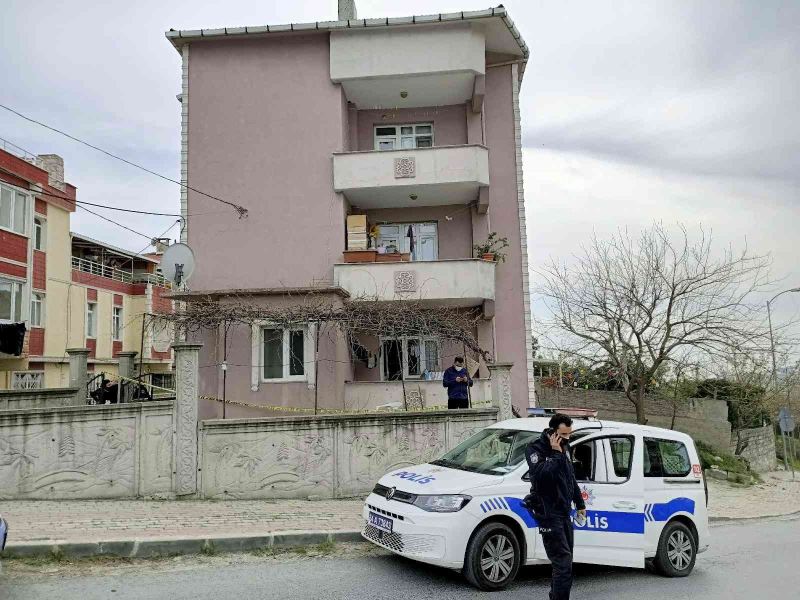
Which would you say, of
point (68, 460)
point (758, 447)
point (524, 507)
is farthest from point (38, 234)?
point (758, 447)

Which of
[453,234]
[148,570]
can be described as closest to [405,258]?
[453,234]

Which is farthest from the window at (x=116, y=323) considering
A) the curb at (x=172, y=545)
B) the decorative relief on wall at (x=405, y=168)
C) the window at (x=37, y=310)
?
the curb at (x=172, y=545)

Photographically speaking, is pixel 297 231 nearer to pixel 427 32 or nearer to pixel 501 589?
pixel 427 32

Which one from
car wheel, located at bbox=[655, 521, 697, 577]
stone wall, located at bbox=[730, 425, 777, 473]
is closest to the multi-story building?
car wheel, located at bbox=[655, 521, 697, 577]

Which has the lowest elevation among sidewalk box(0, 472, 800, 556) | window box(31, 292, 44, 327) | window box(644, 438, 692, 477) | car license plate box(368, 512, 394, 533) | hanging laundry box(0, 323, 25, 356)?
sidewalk box(0, 472, 800, 556)

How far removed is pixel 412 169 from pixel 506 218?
3457 mm

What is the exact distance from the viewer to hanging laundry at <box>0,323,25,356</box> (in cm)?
Answer: 2577

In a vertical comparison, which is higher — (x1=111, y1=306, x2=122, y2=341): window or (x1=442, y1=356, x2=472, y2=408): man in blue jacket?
(x1=111, y1=306, x2=122, y2=341): window

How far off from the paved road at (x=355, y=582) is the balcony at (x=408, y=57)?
15.0 metres

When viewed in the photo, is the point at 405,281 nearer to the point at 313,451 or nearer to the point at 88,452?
the point at 313,451

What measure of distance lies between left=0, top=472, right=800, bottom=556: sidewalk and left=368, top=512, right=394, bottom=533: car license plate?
53.1 inches

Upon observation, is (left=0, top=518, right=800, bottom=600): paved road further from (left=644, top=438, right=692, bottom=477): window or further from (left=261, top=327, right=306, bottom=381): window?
(left=261, top=327, right=306, bottom=381): window

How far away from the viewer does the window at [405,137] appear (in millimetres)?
21938

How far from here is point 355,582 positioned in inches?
284
